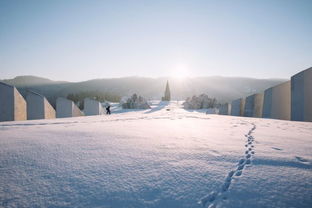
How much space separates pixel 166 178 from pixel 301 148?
2837 mm

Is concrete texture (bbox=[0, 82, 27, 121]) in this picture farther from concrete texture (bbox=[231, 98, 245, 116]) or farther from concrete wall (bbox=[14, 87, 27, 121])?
concrete texture (bbox=[231, 98, 245, 116])

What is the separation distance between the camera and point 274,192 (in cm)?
163

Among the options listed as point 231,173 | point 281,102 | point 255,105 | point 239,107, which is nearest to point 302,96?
point 281,102

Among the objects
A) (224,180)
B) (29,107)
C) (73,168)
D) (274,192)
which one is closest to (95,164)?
(73,168)

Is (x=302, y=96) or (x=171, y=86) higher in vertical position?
(x=171, y=86)

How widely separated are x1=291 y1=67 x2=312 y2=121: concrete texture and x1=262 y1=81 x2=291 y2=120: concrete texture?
4.62 ft

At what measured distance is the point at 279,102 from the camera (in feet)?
36.0

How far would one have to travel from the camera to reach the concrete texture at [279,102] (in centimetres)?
1067

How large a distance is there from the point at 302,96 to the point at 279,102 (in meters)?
2.36

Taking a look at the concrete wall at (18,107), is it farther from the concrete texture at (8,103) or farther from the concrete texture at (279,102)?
the concrete texture at (279,102)

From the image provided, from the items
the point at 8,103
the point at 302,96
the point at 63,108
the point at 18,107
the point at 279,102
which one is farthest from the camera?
the point at 63,108

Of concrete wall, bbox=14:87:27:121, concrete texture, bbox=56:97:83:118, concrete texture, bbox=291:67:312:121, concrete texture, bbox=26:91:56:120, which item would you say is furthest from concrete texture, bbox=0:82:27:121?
concrete texture, bbox=291:67:312:121

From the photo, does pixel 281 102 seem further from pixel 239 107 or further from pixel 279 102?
pixel 239 107

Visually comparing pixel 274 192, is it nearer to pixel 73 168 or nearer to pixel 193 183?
pixel 193 183
